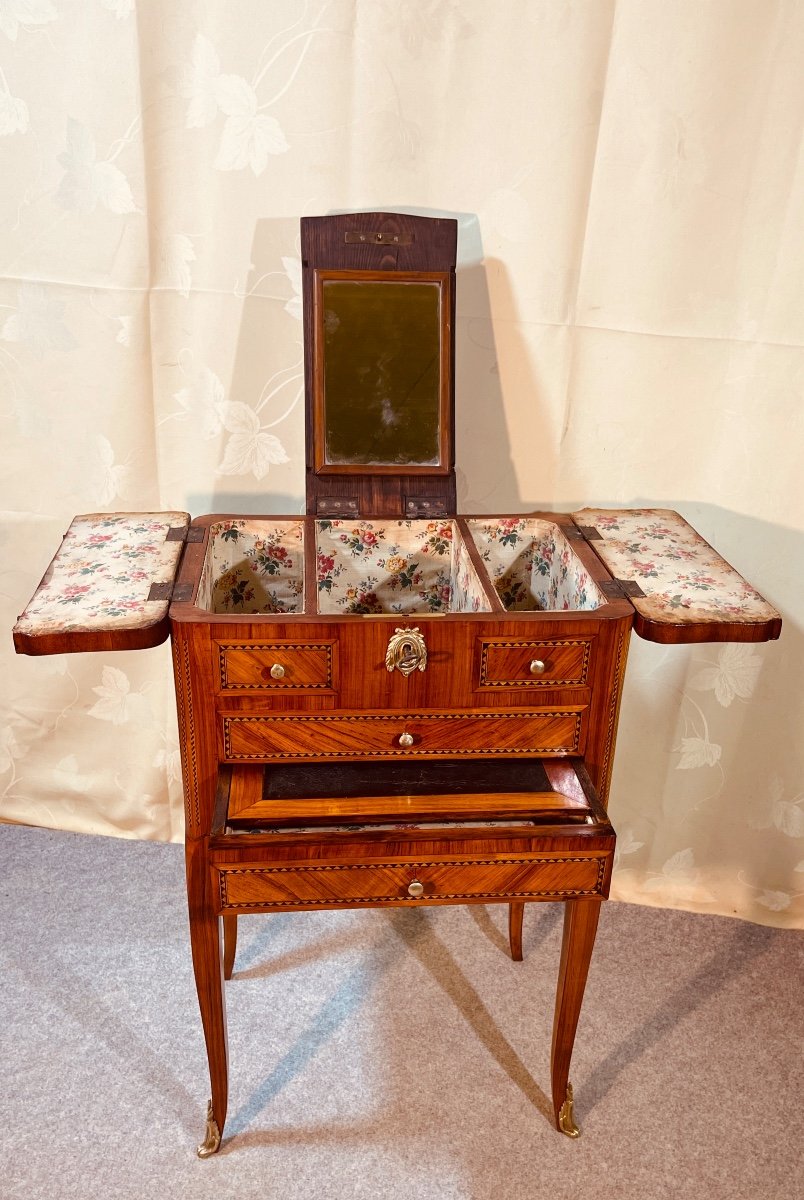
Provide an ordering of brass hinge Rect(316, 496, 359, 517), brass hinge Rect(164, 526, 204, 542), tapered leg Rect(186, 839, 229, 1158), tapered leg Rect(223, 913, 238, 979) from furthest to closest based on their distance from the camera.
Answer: tapered leg Rect(223, 913, 238, 979)
brass hinge Rect(316, 496, 359, 517)
brass hinge Rect(164, 526, 204, 542)
tapered leg Rect(186, 839, 229, 1158)

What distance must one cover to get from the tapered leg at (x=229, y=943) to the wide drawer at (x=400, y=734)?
656mm

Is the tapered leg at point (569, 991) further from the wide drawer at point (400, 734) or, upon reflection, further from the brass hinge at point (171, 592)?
the brass hinge at point (171, 592)

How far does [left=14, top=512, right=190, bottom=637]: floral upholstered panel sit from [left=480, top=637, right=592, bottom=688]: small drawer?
462mm

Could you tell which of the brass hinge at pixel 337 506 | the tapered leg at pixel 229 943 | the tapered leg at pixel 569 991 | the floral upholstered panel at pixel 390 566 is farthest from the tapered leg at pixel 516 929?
the brass hinge at pixel 337 506

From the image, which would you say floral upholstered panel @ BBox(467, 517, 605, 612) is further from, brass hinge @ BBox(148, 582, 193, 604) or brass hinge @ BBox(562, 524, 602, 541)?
brass hinge @ BBox(148, 582, 193, 604)

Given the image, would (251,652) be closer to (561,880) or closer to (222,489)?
(561,880)

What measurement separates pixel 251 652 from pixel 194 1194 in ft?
3.01

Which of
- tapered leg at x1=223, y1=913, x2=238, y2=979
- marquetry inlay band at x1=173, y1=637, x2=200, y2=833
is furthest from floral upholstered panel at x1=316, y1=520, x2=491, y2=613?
tapered leg at x1=223, y1=913, x2=238, y2=979

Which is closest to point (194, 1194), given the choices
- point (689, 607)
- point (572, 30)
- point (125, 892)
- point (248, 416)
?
point (125, 892)

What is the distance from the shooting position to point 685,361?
1873 mm

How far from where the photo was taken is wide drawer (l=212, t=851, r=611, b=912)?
1383 millimetres

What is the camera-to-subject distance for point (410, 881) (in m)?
1.41

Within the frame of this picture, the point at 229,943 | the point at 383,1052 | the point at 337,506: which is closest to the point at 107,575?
the point at 337,506

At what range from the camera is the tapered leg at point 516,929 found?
2057 millimetres
